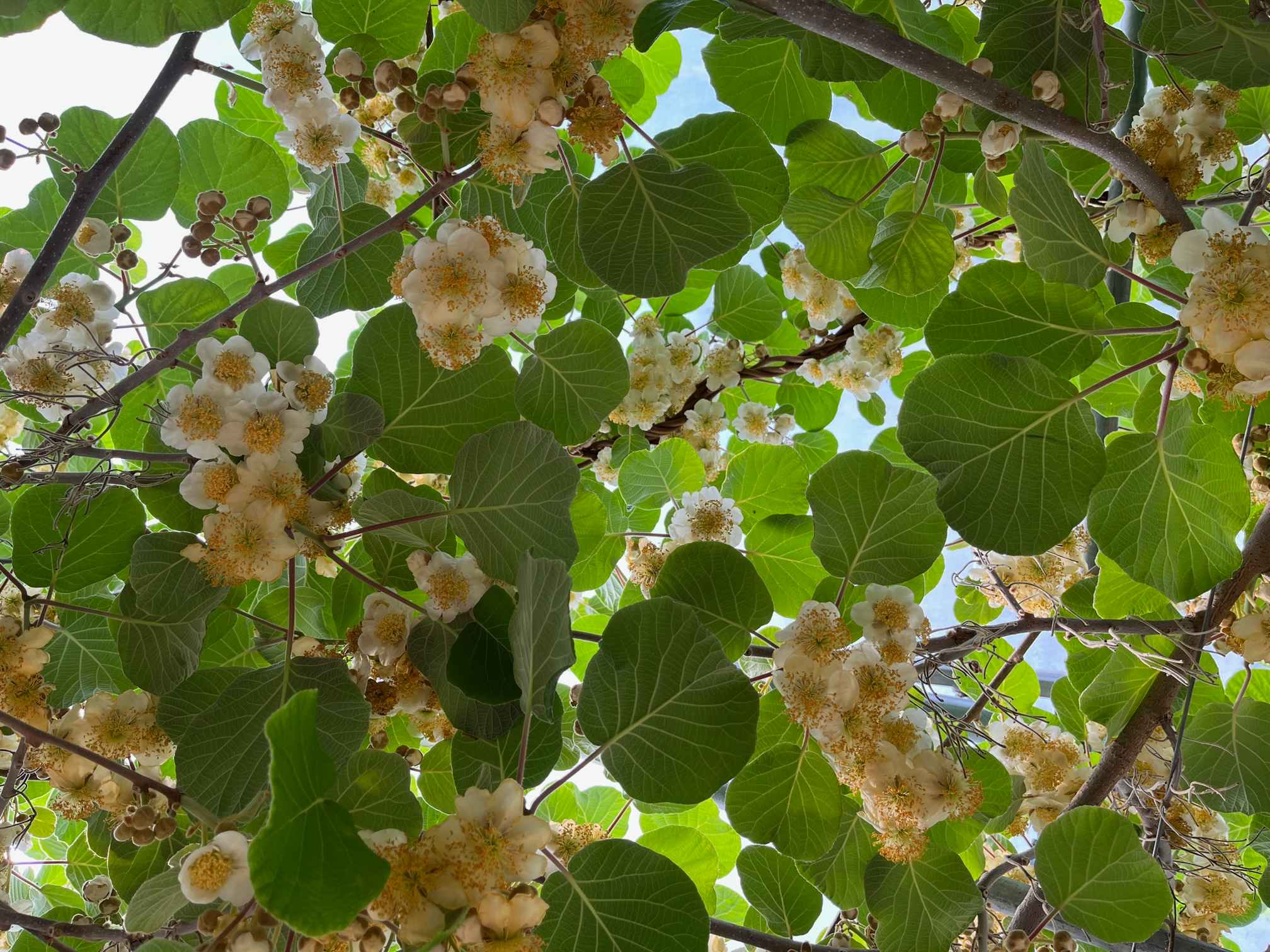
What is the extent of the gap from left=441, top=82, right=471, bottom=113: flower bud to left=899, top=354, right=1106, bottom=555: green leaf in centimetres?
53

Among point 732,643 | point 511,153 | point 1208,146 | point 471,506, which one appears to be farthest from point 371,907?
point 1208,146

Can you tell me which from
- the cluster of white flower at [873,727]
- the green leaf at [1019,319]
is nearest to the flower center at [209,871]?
the cluster of white flower at [873,727]

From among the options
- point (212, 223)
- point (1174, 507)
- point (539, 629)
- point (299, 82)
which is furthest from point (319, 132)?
point (1174, 507)

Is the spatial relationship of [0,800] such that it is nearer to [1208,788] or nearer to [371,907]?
[371,907]

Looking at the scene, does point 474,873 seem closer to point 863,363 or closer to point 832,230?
point 832,230

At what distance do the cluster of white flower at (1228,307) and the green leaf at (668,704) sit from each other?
1.77 ft

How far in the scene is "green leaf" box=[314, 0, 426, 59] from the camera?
3.18 ft

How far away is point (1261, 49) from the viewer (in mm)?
791

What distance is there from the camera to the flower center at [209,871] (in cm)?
59

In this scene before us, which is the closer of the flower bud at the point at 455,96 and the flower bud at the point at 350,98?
the flower bud at the point at 455,96

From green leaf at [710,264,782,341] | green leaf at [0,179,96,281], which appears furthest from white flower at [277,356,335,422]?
green leaf at [710,264,782,341]

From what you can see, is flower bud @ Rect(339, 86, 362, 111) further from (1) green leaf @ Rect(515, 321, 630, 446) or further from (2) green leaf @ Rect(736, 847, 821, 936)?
(2) green leaf @ Rect(736, 847, 821, 936)

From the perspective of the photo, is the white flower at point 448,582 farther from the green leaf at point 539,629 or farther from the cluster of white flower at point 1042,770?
the cluster of white flower at point 1042,770

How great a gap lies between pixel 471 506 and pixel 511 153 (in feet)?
1.14
